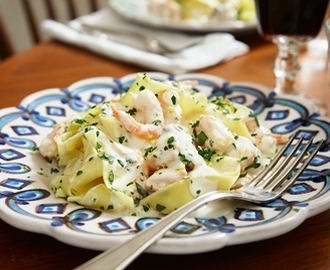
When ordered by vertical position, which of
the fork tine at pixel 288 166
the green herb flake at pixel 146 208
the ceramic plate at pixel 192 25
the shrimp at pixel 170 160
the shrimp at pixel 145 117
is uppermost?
the shrimp at pixel 145 117

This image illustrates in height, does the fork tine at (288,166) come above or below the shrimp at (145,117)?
below

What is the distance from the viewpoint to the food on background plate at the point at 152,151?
3.13ft

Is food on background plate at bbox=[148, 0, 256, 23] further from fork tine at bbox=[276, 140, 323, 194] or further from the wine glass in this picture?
fork tine at bbox=[276, 140, 323, 194]

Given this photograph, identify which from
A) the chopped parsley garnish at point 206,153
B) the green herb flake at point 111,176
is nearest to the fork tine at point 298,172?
the chopped parsley garnish at point 206,153

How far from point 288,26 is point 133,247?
3.09ft

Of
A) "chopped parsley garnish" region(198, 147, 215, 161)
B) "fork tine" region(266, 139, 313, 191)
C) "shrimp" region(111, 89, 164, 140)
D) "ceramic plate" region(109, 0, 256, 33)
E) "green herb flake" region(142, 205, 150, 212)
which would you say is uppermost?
"shrimp" region(111, 89, 164, 140)

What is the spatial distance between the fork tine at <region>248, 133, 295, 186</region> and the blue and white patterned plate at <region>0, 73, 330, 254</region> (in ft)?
0.19

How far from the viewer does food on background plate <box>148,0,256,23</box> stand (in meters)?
2.10

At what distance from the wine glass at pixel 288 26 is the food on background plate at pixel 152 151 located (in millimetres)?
440

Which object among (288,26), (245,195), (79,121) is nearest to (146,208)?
(245,195)

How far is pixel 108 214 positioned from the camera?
928mm

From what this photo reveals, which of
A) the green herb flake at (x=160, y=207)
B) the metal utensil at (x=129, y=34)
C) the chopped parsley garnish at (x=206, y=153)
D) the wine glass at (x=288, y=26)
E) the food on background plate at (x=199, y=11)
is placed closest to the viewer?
the green herb flake at (x=160, y=207)

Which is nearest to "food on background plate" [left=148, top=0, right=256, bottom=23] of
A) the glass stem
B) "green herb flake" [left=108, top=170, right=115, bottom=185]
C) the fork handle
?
the glass stem

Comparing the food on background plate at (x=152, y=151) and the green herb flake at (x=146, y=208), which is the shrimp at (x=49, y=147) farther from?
the green herb flake at (x=146, y=208)
